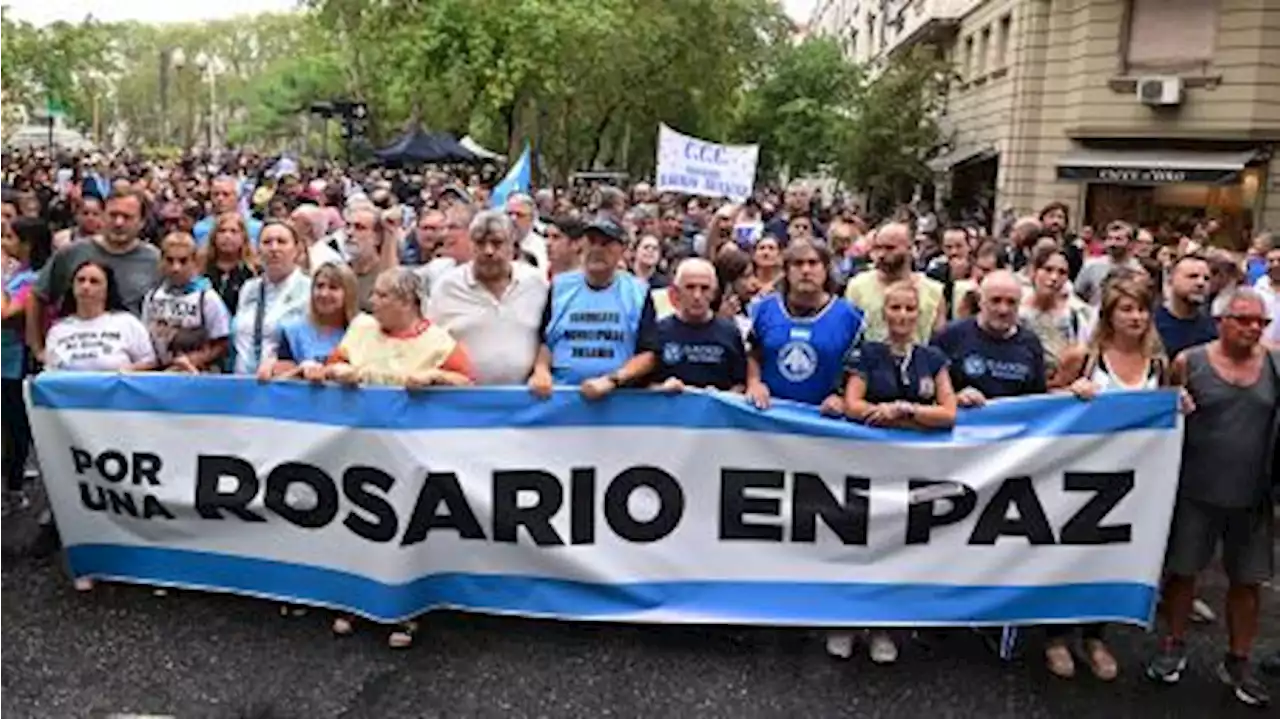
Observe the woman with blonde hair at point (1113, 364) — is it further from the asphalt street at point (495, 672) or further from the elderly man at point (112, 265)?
the elderly man at point (112, 265)

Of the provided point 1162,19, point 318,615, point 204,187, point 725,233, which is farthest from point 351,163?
point 318,615

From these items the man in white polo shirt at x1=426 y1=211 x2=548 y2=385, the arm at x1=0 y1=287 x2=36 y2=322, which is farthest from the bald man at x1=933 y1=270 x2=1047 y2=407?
the arm at x1=0 y1=287 x2=36 y2=322

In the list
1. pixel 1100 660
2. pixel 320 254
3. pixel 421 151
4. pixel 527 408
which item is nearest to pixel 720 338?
pixel 527 408

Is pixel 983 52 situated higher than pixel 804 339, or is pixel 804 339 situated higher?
pixel 983 52

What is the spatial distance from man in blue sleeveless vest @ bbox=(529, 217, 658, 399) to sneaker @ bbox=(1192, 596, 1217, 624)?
8.88 feet

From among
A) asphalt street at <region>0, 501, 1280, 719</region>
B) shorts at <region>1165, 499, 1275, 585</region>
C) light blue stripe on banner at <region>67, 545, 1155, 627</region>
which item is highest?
shorts at <region>1165, 499, 1275, 585</region>

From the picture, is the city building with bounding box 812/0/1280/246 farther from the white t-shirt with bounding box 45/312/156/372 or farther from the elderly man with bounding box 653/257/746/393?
the white t-shirt with bounding box 45/312/156/372

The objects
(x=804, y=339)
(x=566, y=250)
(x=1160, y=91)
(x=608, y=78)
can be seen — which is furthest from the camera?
(x=608, y=78)

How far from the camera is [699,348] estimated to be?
5566mm

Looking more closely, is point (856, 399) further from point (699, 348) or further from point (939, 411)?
point (699, 348)

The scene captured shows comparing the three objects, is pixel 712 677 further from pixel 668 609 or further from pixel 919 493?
pixel 919 493

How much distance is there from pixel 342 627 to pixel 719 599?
1508mm

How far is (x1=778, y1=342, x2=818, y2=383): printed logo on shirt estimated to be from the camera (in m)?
5.49

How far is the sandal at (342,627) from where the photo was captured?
5.59 metres
